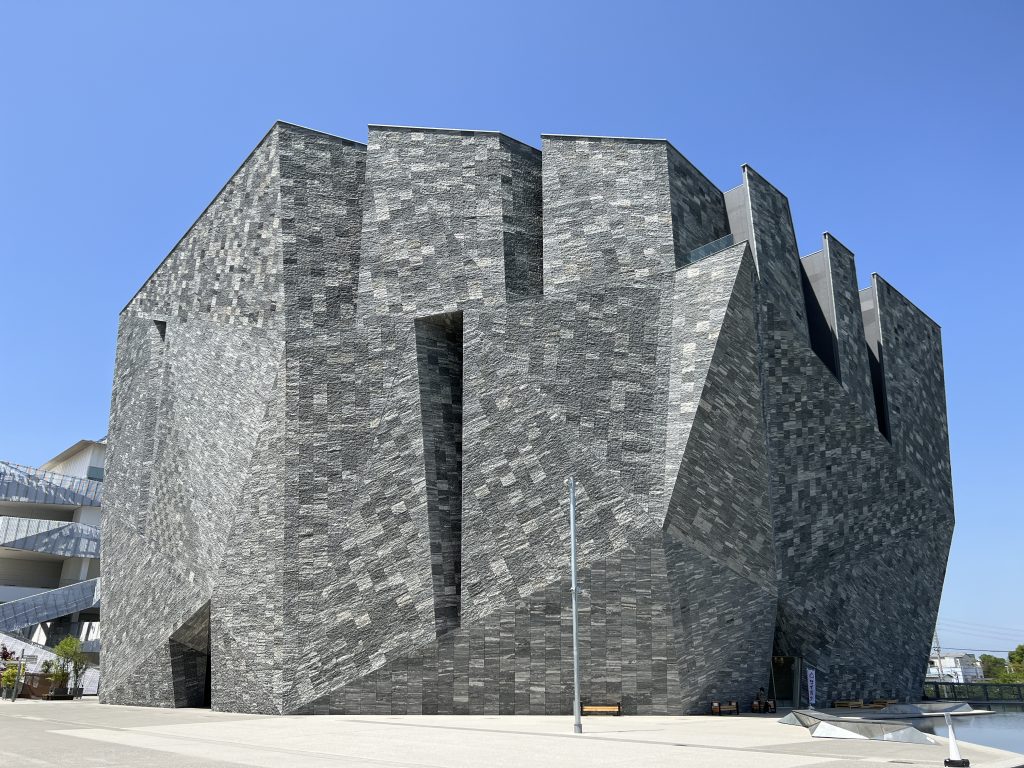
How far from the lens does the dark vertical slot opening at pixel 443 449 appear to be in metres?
22.0

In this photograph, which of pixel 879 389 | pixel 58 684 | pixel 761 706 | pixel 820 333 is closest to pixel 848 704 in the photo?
pixel 761 706

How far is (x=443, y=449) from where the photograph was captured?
23.5m

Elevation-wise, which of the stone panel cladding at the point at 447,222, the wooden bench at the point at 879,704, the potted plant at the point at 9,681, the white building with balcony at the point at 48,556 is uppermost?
Result: the stone panel cladding at the point at 447,222

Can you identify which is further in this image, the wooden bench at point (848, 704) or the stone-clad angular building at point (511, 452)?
the wooden bench at point (848, 704)

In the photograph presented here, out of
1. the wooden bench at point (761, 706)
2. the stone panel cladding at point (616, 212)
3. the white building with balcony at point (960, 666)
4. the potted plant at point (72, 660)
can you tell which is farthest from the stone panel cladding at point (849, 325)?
the white building with balcony at point (960, 666)

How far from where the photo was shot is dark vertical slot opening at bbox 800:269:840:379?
2720 cm

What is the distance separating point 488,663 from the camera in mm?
20672

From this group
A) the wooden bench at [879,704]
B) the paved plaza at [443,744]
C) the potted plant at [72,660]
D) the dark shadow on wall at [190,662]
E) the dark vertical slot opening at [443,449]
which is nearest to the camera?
the paved plaza at [443,744]

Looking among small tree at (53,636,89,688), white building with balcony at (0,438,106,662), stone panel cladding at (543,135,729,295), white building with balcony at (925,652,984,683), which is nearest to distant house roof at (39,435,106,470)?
white building with balcony at (0,438,106,662)

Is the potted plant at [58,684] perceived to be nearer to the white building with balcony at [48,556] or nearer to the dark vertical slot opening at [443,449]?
the white building with balcony at [48,556]

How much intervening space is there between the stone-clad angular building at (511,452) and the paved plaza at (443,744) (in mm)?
2309

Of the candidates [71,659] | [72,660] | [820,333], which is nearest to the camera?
[820,333]

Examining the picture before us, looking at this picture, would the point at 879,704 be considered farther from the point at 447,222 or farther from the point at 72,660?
the point at 72,660

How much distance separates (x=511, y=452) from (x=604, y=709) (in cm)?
661
